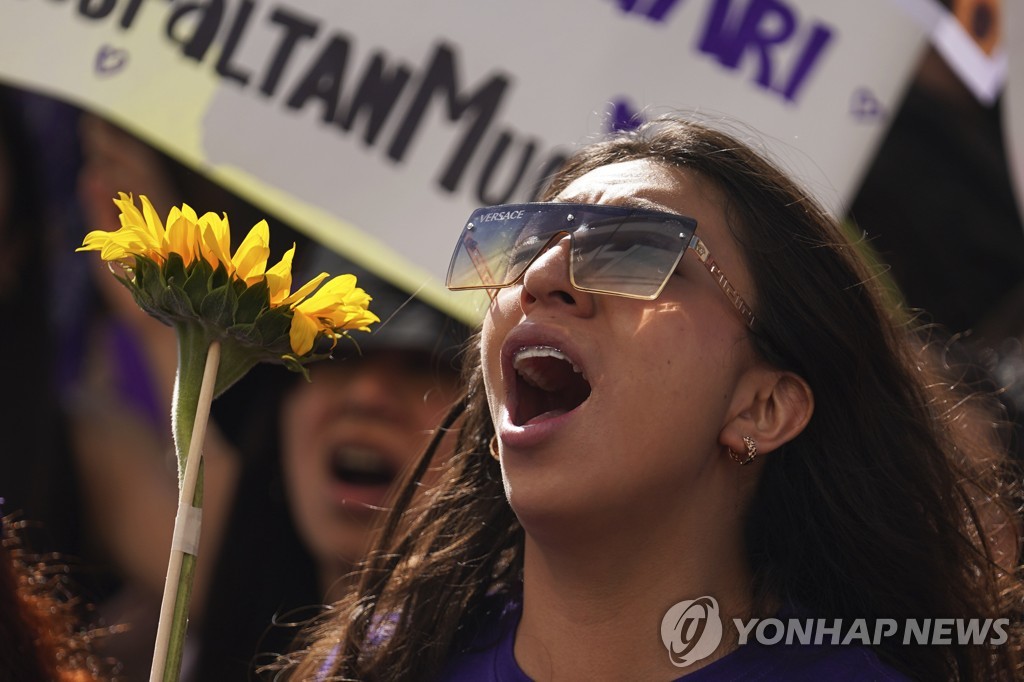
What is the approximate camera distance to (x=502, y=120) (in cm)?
273

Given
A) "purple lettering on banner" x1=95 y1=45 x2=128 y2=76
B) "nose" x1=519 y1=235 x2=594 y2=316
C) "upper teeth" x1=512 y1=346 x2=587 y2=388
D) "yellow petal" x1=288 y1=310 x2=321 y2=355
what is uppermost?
"purple lettering on banner" x1=95 y1=45 x2=128 y2=76

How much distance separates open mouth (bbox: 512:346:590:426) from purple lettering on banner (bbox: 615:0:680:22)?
1.18m

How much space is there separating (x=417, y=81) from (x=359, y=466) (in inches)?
41.6

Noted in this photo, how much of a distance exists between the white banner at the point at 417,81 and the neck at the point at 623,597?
1.20 m

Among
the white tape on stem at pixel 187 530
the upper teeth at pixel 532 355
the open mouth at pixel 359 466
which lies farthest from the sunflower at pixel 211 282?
the open mouth at pixel 359 466

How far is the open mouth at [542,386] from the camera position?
5.69 ft

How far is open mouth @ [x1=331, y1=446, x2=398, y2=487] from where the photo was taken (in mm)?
3180

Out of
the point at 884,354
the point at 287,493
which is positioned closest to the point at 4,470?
the point at 287,493

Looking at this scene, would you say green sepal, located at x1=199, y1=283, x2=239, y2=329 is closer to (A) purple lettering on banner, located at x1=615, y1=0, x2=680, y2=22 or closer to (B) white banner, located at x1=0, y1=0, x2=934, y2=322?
(B) white banner, located at x1=0, y1=0, x2=934, y2=322

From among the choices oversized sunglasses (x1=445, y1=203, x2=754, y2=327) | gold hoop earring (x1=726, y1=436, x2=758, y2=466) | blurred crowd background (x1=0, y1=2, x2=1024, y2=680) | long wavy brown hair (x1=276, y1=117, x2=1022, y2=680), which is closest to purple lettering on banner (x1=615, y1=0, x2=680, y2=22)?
blurred crowd background (x1=0, y1=2, x2=1024, y2=680)

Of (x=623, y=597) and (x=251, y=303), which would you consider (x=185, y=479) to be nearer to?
(x=251, y=303)

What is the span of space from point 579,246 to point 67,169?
5.82 feet

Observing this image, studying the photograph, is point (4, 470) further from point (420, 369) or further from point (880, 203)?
point (880, 203)

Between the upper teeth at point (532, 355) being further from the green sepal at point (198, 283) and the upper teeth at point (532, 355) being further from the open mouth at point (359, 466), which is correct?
the open mouth at point (359, 466)
